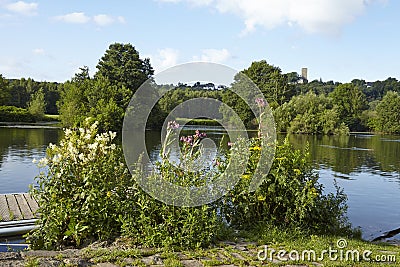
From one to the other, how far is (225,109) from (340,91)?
61.4 m

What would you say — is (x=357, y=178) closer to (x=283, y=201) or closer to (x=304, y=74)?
(x=283, y=201)

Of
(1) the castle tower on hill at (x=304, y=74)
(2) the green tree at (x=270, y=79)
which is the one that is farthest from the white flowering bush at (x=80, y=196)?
(1) the castle tower on hill at (x=304, y=74)

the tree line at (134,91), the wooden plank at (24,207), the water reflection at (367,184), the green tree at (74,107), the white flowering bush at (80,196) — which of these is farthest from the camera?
the green tree at (74,107)

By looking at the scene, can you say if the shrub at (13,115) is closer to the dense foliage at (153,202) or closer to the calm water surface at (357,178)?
the calm water surface at (357,178)

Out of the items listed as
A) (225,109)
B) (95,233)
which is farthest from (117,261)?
(225,109)

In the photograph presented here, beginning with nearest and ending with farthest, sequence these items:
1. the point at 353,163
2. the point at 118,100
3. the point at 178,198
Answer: the point at 178,198
the point at 353,163
the point at 118,100

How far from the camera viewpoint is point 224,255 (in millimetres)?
4227

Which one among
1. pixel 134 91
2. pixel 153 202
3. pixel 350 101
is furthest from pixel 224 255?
pixel 350 101

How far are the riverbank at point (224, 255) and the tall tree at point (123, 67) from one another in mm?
39219

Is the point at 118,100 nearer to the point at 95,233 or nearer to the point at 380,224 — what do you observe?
the point at 380,224

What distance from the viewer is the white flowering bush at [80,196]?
15.5 ft

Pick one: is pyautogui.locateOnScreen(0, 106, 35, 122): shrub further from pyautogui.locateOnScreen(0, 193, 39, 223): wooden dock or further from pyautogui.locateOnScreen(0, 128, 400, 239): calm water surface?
pyautogui.locateOnScreen(0, 193, 39, 223): wooden dock

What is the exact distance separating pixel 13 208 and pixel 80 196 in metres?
3.03

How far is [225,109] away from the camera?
5828 mm
